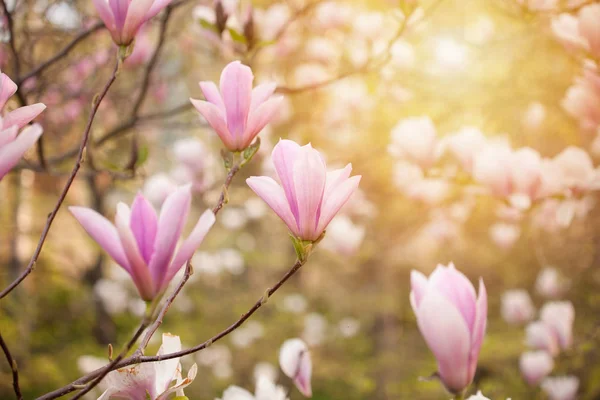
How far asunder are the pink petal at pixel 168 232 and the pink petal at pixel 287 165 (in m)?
0.21

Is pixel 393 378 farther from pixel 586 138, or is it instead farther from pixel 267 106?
pixel 267 106

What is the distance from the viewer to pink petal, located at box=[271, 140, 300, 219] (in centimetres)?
77

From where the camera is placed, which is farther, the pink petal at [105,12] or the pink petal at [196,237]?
the pink petal at [105,12]

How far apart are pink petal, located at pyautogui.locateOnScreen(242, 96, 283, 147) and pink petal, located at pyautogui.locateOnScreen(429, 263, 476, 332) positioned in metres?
A: 0.40

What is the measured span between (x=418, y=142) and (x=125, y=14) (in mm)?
990

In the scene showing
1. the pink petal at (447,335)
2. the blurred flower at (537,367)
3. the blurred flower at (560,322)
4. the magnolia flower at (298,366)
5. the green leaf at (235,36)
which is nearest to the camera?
the pink petal at (447,335)

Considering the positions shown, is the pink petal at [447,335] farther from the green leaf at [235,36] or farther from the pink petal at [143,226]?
the green leaf at [235,36]

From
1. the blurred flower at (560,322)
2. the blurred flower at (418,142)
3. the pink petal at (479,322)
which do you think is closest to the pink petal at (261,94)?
the pink petal at (479,322)

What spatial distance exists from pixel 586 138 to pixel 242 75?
2.54 metres

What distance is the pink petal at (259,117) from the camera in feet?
2.82

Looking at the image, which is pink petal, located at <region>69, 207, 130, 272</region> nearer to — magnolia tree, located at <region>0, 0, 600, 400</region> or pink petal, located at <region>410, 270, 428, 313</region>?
magnolia tree, located at <region>0, 0, 600, 400</region>

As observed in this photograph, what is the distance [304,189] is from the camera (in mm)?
750

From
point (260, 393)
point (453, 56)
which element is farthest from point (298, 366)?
point (453, 56)

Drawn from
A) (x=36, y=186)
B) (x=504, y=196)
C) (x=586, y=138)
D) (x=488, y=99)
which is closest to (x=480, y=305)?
(x=504, y=196)
